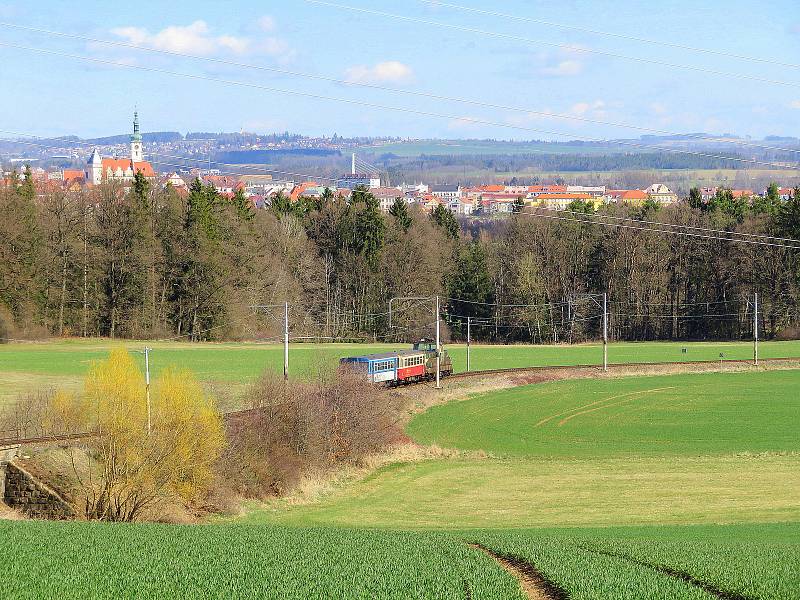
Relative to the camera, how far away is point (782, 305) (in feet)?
348

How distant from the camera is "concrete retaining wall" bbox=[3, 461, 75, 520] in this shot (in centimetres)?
3538

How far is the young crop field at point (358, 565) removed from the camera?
762 inches

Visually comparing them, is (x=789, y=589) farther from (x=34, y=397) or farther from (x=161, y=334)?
(x=161, y=334)

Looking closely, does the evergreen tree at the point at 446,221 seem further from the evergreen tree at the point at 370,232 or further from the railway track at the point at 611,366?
the railway track at the point at 611,366

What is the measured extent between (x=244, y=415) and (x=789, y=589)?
2709 centimetres

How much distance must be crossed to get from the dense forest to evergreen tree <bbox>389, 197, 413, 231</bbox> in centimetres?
16

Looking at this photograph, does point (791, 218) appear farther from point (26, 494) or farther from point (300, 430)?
point (26, 494)

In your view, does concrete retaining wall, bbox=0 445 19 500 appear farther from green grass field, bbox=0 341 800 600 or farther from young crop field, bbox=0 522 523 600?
young crop field, bbox=0 522 523 600

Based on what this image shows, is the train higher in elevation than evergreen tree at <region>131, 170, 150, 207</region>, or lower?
lower

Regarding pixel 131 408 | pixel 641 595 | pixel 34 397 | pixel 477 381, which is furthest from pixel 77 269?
pixel 641 595

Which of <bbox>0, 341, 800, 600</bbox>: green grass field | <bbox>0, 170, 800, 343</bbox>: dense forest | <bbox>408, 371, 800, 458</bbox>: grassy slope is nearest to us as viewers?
<bbox>0, 341, 800, 600</bbox>: green grass field

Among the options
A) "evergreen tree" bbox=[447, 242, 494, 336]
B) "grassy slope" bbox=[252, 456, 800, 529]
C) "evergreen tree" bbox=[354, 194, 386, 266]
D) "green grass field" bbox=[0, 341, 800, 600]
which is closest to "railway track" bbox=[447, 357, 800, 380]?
"green grass field" bbox=[0, 341, 800, 600]

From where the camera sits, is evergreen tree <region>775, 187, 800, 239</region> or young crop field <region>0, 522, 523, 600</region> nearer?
young crop field <region>0, 522, 523, 600</region>

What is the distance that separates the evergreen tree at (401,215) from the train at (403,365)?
3612 cm
